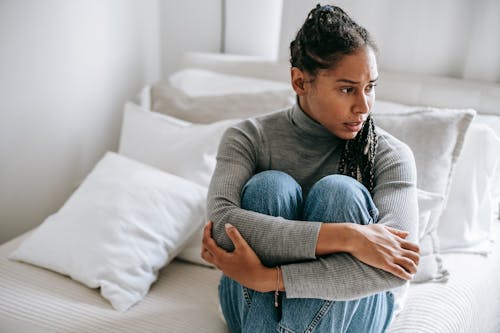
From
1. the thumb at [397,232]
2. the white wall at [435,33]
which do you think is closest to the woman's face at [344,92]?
the thumb at [397,232]

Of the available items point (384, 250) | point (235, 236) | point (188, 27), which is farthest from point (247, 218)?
point (188, 27)

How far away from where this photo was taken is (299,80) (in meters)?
1.28

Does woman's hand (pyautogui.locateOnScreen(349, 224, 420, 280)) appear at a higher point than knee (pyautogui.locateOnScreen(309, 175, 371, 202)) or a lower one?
lower

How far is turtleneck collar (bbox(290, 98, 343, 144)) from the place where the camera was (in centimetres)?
129

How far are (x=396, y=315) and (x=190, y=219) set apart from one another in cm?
61

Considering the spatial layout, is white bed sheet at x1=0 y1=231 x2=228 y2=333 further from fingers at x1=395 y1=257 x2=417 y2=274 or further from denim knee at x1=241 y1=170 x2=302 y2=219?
fingers at x1=395 y1=257 x2=417 y2=274

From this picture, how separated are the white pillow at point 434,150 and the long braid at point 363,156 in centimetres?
24

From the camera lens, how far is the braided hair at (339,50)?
1.17 m

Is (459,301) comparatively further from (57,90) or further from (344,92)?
(57,90)

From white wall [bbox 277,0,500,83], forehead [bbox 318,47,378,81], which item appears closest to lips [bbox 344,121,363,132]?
forehead [bbox 318,47,378,81]

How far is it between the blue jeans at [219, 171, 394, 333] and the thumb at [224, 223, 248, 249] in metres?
0.07

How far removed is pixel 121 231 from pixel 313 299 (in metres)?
0.60

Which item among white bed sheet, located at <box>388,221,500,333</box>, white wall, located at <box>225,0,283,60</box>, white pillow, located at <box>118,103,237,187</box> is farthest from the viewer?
white wall, located at <box>225,0,283,60</box>

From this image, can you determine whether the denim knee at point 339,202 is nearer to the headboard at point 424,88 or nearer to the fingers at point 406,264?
the fingers at point 406,264
